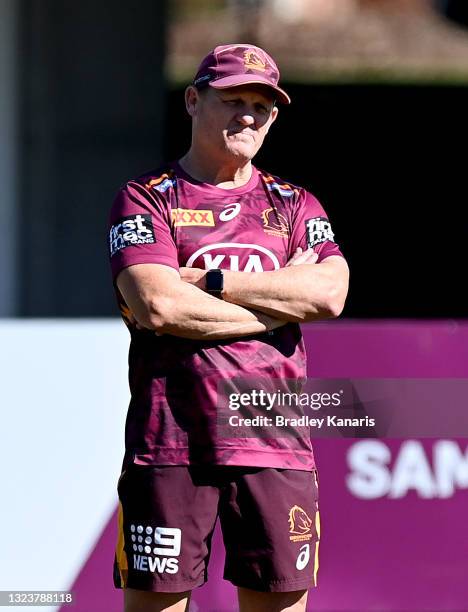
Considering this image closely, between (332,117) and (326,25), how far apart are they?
10943mm

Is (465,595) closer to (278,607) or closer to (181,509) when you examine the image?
(278,607)

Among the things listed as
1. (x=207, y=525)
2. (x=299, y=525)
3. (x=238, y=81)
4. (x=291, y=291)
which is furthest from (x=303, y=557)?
(x=238, y=81)

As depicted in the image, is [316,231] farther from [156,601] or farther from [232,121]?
[156,601]

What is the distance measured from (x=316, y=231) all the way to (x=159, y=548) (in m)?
1.03

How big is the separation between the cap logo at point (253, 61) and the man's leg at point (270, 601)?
1.48m

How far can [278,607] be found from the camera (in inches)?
126

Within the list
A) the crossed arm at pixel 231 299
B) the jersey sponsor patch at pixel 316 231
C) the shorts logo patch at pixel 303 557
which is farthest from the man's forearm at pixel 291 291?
the shorts logo patch at pixel 303 557

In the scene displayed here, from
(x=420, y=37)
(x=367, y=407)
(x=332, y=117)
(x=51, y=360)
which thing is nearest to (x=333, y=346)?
(x=367, y=407)

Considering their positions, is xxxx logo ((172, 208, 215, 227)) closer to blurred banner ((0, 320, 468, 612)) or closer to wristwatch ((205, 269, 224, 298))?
wristwatch ((205, 269, 224, 298))

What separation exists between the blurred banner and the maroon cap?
1.42m

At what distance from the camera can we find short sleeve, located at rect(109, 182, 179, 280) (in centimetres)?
317

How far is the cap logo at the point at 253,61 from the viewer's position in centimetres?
326

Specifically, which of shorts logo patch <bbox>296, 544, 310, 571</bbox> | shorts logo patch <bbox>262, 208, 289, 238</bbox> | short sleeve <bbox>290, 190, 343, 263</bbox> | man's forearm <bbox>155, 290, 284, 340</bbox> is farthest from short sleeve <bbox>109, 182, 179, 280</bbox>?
shorts logo patch <bbox>296, 544, 310, 571</bbox>

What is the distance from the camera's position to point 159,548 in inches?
124
